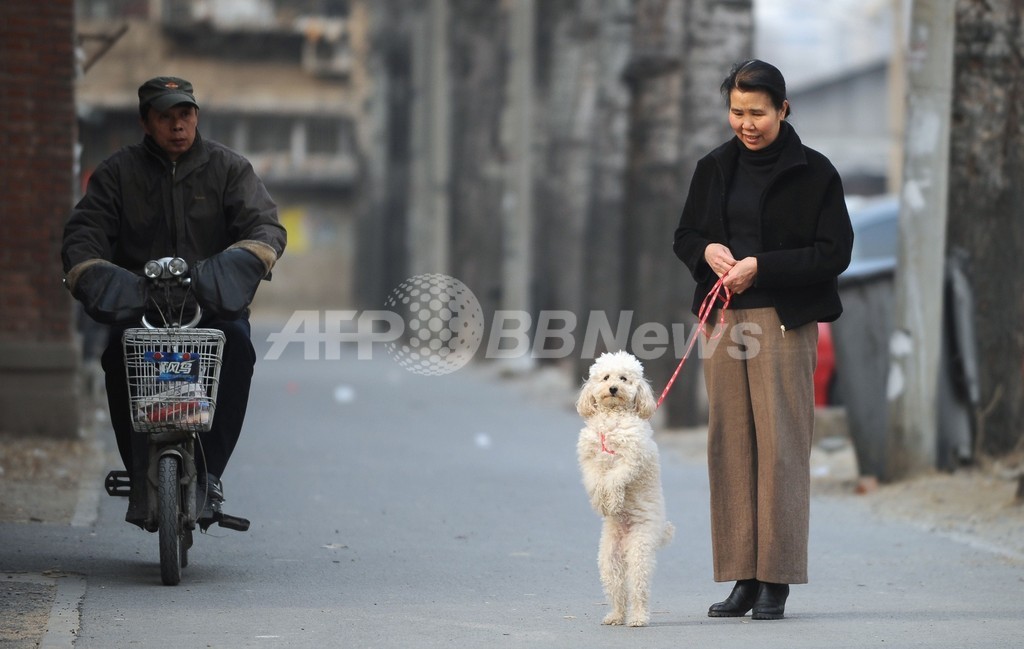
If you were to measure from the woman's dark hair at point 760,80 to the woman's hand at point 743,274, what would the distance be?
603 mm

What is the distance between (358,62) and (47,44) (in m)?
43.0

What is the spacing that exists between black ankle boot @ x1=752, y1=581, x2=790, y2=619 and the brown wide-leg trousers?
103 millimetres

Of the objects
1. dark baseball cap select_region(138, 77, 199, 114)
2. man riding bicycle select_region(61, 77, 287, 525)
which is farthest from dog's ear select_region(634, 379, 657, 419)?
dark baseball cap select_region(138, 77, 199, 114)

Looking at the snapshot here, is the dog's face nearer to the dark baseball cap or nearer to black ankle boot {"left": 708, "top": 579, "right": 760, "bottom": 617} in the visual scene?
black ankle boot {"left": 708, "top": 579, "right": 760, "bottom": 617}

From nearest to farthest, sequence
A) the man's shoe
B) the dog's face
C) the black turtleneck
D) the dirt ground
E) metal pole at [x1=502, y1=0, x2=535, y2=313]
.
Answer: the dog's face, the black turtleneck, the man's shoe, the dirt ground, metal pole at [x1=502, y1=0, x2=535, y2=313]

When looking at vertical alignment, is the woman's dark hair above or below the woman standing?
above

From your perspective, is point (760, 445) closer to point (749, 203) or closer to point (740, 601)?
point (740, 601)

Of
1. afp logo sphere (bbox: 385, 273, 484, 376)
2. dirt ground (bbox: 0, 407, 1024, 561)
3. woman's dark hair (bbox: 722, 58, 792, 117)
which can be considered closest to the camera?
woman's dark hair (bbox: 722, 58, 792, 117)

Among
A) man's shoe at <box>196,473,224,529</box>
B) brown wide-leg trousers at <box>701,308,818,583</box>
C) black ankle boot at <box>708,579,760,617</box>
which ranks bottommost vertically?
black ankle boot at <box>708,579,760,617</box>

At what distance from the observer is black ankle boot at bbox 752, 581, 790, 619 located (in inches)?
277

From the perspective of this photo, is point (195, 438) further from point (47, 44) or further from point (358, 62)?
point (358, 62)

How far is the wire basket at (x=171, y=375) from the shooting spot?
7320 mm

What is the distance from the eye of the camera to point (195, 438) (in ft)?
25.5

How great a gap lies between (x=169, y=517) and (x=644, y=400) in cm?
213
